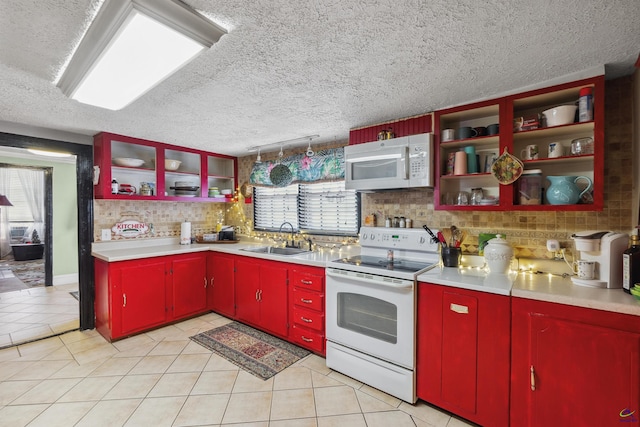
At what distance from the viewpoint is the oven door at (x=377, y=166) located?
2.48 metres

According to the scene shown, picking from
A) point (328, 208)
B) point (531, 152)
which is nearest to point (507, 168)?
point (531, 152)

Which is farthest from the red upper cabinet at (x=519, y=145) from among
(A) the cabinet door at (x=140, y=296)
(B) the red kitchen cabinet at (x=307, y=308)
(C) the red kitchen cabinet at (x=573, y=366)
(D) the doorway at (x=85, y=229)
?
(D) the doorway at (x=85, y=229)

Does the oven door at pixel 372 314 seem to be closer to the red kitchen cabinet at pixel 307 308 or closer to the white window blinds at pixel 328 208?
the red kitchen cabinet at pixel 307 308

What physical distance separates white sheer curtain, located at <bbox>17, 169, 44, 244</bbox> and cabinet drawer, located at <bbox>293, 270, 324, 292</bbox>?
7299mm

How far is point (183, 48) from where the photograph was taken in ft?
Answer: 4.53

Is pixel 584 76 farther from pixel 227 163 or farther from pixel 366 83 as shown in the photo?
pixel 227 163

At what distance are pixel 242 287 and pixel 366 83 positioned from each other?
2.49 m

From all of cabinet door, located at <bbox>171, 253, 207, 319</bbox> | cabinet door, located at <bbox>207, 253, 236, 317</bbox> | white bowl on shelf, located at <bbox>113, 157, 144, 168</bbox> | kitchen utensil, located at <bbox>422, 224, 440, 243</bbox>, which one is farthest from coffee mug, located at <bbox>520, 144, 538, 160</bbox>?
white bowl on shelf, located at <bbox>113, 157, 144, 168</bbox>

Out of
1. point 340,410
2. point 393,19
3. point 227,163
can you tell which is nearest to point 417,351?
point 340,410

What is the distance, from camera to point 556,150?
195cm

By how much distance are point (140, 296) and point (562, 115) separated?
3.97 meters

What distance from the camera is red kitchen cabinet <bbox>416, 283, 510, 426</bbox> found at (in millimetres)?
1732

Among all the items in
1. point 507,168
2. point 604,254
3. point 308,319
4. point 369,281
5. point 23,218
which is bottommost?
point 308,319

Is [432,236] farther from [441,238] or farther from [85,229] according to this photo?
[85,229]
